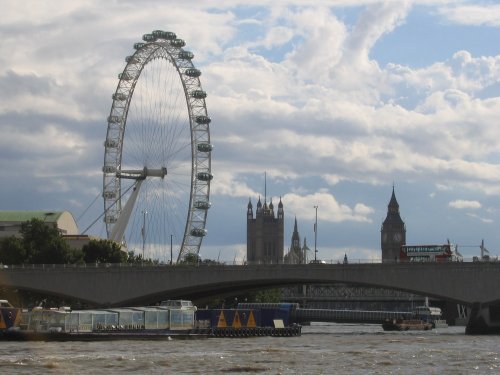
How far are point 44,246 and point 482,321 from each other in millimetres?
60286

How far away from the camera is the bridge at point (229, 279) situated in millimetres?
137875

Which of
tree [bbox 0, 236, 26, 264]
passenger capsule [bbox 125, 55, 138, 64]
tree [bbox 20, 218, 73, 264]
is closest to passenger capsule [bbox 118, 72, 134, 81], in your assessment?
passenger capsule [bbox 125, 55, 138, 64]

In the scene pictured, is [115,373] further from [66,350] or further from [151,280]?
[151,280]

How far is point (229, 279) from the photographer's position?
144250 mm

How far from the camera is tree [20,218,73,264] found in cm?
17200

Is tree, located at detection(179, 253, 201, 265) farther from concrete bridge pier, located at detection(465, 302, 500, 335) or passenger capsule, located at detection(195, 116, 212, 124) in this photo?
concrete bridge pier, located at detection(465, 302, 500, 335)

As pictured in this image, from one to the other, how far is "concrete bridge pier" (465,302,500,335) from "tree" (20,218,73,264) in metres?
55.0

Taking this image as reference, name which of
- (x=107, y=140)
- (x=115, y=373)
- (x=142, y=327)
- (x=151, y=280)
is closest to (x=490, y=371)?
(x=115, y=373)

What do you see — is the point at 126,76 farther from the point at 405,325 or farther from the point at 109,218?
the point at 405,325

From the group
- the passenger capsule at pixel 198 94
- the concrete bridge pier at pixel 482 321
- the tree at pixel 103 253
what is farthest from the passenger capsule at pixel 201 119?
the concrete bridge pier at pixel 482 321

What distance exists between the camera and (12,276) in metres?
151

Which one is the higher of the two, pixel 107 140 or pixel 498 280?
pixel 107 140

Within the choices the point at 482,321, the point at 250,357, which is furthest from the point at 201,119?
the point at 250,357

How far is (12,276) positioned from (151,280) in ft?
50.7
